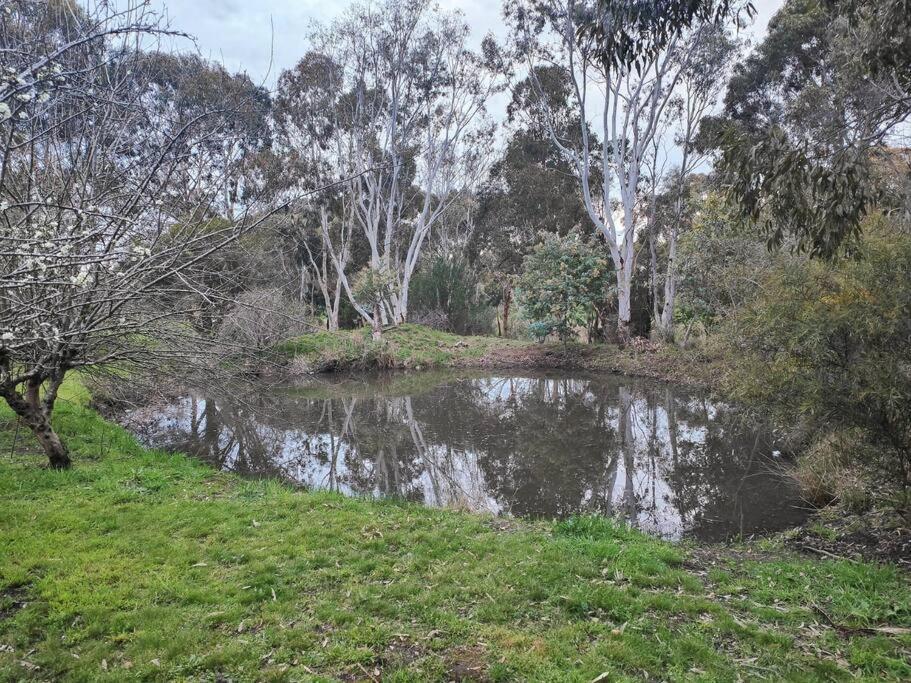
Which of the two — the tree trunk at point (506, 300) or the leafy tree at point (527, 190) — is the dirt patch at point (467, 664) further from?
the tree trunk at point (506, 300)

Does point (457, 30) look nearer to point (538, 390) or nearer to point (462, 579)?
point (538, 390)

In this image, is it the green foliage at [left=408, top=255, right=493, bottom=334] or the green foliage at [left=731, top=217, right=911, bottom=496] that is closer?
the green foliage at [left=731, top=217, right=911, bottom=496]

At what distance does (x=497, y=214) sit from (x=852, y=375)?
23.7 meters

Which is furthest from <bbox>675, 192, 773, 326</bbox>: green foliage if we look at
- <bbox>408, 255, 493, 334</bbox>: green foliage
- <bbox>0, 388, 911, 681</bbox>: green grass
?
<bbox>408, 255, 493, 334</bbox>: green foliage

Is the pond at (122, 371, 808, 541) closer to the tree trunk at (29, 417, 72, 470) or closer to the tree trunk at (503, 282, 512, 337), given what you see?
the tree trunk at (29, 417, 72, 470)

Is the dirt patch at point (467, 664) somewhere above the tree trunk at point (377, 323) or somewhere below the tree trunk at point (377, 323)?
below

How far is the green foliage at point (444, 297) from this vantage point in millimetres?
25766

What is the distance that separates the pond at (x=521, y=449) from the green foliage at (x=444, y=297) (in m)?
10.9

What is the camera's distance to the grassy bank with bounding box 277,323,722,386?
1675 centimetres

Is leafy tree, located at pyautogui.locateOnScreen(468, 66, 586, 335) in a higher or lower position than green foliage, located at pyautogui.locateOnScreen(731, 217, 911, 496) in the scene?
higher

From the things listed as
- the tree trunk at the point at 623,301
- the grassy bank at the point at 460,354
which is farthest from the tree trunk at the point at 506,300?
the tree trunk at the point at 623,301

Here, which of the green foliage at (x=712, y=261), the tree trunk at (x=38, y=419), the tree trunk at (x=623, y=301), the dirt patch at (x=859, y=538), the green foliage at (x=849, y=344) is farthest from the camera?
the tree trunk at (x=623, y=301)

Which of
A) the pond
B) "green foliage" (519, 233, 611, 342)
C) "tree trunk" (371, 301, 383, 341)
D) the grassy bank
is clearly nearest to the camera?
the pond

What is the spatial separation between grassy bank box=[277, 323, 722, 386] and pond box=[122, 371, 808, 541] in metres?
1.71
